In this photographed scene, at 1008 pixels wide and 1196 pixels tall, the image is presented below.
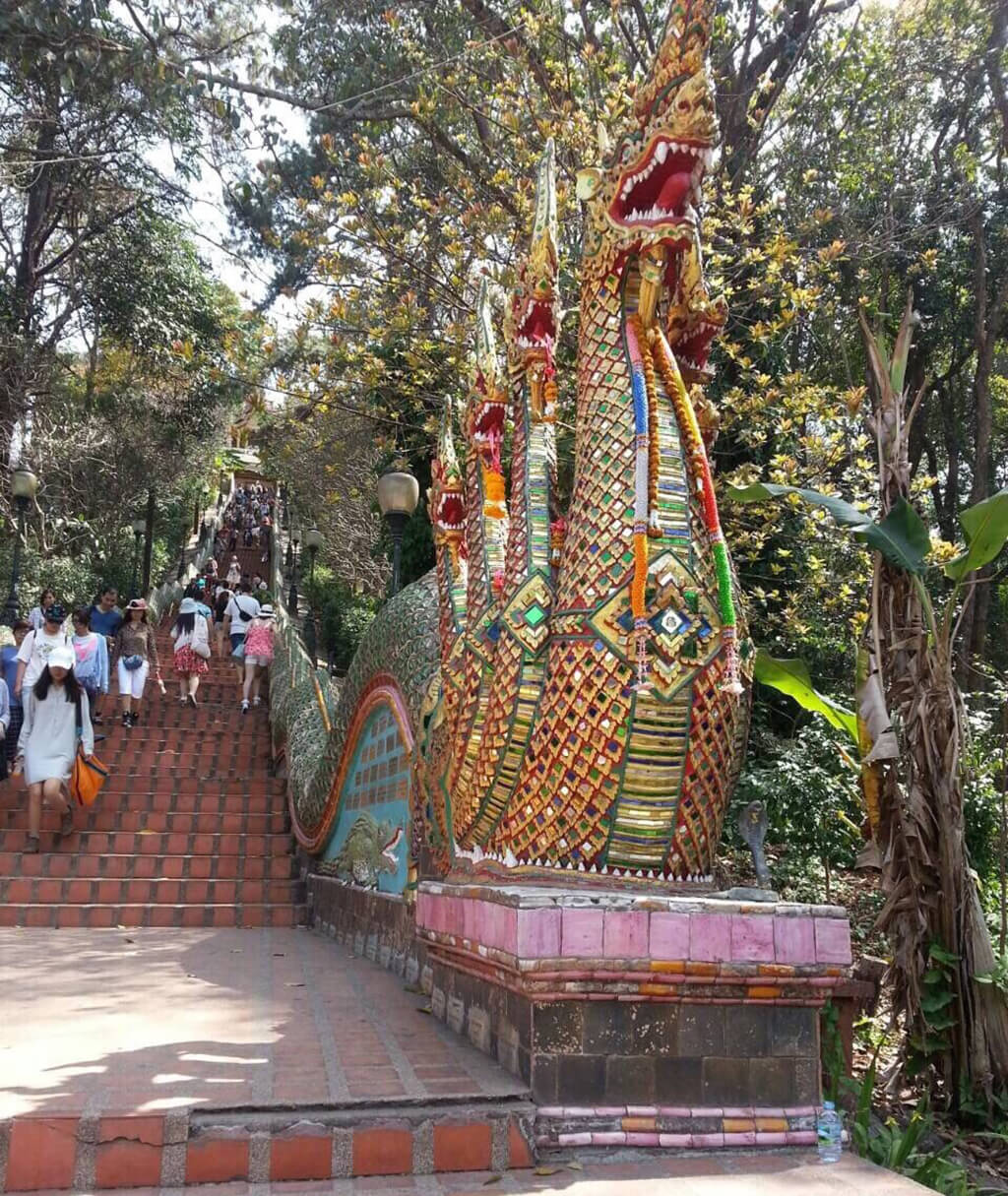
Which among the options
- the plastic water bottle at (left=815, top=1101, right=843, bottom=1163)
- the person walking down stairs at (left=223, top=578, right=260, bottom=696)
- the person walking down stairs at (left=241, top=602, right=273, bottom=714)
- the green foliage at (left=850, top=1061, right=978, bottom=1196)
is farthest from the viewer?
the person walking down stairs at (left=223, top=578, right=260, bottom=696)

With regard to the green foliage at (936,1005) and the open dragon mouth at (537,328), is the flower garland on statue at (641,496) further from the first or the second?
the green foliage at (936,1005)

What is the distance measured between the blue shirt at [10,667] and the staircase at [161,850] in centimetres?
85

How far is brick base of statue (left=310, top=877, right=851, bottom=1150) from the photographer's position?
284cm

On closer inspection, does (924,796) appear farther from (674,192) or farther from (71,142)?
(71,142)

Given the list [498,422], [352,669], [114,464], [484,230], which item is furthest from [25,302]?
[498,422]

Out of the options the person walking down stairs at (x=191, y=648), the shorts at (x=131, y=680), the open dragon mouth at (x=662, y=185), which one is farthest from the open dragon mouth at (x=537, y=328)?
the person walking down stairs at (x=191, y=648)

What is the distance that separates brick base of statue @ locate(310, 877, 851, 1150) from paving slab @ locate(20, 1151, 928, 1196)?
0.09 metres

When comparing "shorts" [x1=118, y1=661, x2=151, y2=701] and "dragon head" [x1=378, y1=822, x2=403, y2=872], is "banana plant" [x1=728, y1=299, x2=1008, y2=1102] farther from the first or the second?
"shorts" [x1=118, y1=661, x2=151, y2=701]

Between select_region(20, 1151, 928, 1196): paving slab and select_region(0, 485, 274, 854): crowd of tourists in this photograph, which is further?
select_region(0, 485, 274, 854): crowd of tourists

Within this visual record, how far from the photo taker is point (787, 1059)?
2.98m

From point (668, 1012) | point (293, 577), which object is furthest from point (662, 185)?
point (293, 577)

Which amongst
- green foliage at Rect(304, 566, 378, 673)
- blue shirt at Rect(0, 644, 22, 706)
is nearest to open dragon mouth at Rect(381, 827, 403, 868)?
blue shirt at Rect(0, 644, 22, 706)

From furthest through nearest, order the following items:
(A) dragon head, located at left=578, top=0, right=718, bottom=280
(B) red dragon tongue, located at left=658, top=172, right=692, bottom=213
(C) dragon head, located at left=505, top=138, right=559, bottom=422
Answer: (C) dragon head, located at left=505, top=138, right=559, bottom=422
(B) red dragon tongue, located at left=658, top=172, right=692, bottom=213
(A) dragon head, located at left=578, top=0, right=718, bottom=280

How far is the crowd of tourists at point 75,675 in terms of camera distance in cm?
784
